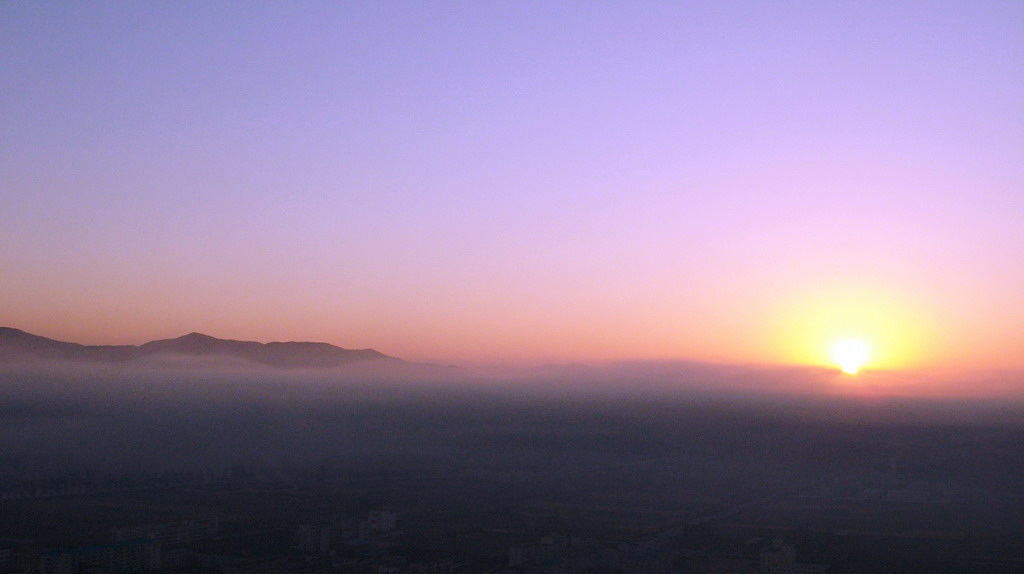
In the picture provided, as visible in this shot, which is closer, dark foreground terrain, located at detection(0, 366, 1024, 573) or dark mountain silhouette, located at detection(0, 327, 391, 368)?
dark foreground terrain, located at detection(0, 366, 1024, 573)

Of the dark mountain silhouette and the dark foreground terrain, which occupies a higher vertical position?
the dark mountain silhouette

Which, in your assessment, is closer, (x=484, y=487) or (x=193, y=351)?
(x=484, y=487)

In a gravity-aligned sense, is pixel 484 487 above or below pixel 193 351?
below

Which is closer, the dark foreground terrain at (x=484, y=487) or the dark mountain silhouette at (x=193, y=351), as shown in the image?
the dark foreground terrain at (x=484, y=487)

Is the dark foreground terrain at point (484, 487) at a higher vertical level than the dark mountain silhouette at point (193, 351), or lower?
lower
